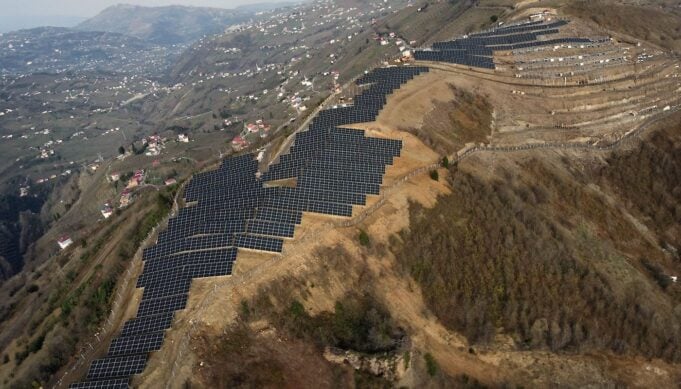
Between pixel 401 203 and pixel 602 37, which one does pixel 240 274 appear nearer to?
pixel 401 203

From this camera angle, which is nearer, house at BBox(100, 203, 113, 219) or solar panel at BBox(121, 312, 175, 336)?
solar panel at BBox(121, 312, 175, 336)

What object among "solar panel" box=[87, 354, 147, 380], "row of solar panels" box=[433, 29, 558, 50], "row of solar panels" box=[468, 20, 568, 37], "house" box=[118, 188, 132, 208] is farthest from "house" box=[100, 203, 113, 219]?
A: "row of solar panels" box=[468, 20, 568, 37]

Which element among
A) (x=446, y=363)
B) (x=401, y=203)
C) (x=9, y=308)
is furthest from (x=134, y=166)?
(x=446, y=363)

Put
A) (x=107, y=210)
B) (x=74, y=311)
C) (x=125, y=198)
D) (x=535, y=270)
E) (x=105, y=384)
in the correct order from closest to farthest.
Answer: (x=105, y=384)
(x=74, y=311)
(x=535, y=270)
(x=107, y=210)
(x=125, y=198)

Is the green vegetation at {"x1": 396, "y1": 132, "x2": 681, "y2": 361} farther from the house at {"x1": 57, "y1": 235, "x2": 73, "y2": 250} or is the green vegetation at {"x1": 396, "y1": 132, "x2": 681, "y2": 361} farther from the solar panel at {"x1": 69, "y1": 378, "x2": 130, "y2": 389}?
the house at {"x1": 57, "y1": 235, "x2": 73, "y2": 250}

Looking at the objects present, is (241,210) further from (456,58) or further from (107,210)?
(107,210)

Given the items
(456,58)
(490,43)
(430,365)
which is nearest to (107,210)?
(456,58)
